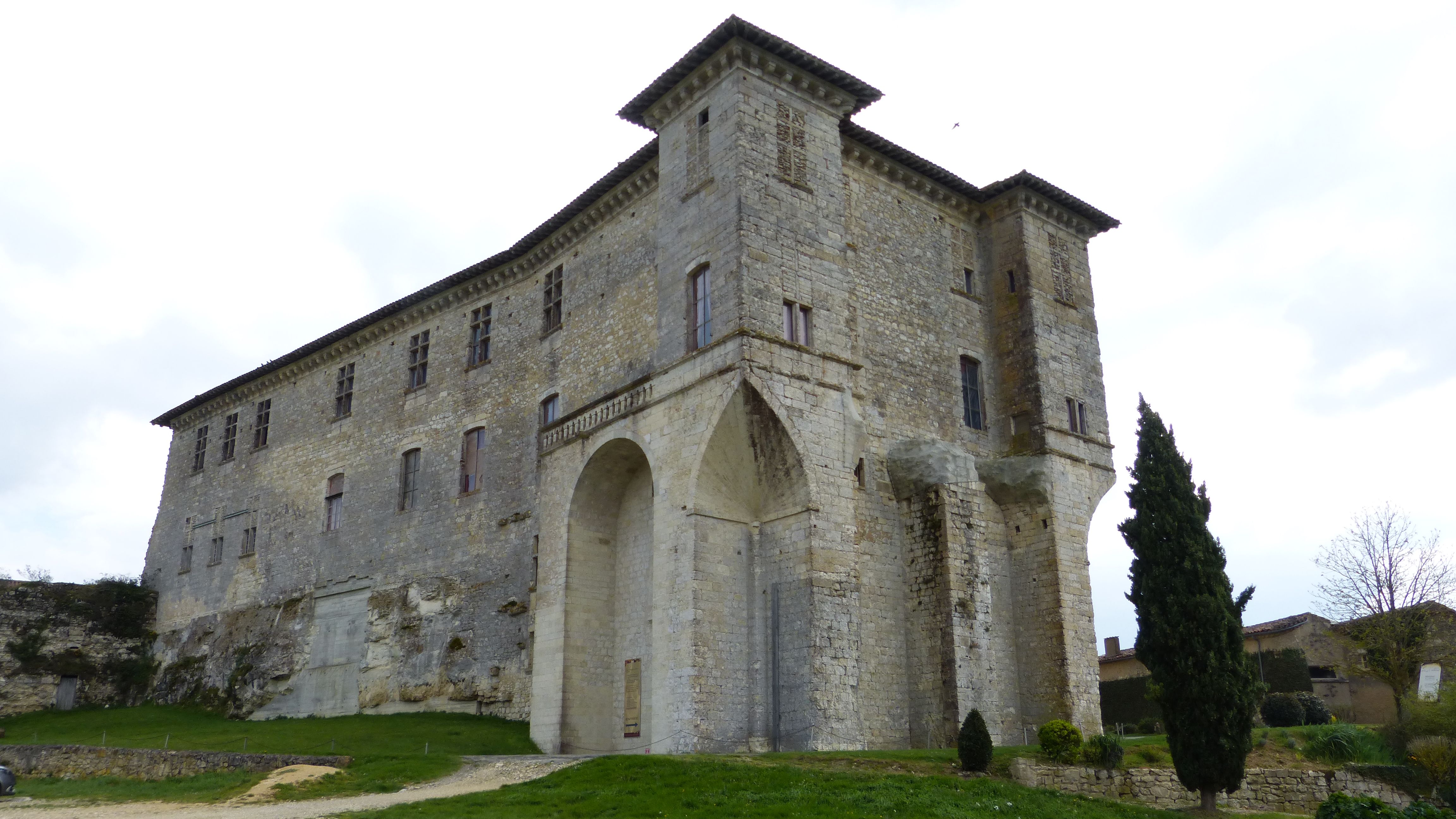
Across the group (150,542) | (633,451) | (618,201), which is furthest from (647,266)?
(150,542)

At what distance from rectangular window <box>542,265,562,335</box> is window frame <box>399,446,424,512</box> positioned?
625 centimetres

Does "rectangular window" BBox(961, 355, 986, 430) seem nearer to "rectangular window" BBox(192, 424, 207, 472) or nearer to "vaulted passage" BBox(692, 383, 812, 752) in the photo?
"vaulted passage" BBox(692, 383, 812, 752)

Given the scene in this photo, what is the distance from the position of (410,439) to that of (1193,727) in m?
23.7

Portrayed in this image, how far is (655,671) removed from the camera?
20.6 m

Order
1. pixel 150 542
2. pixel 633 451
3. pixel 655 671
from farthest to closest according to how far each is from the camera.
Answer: pixel 150 542 < pixel 633 451 < pixel 655 671

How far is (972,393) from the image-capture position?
26.6m

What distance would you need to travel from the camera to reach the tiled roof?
22.7 metres

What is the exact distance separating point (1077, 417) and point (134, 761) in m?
23.2

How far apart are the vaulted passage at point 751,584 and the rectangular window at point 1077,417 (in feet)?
30.5

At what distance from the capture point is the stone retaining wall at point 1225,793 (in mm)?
18203

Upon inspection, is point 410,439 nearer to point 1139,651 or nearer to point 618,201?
point 618,201

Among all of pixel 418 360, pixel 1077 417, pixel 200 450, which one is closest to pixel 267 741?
pixel 418 360

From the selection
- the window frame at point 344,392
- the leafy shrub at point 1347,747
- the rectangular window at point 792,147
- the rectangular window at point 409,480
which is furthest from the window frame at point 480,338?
the leafy shrub at point 1347,747

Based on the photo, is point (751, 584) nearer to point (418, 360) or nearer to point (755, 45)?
point (755, 45)
